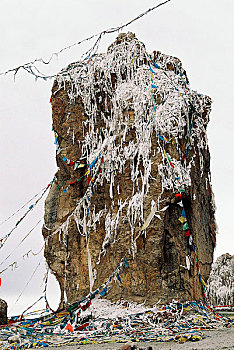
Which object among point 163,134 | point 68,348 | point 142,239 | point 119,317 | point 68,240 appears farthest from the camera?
point 68,240

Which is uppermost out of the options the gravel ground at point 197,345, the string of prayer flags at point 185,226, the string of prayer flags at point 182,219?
the string of prayer flags at point 182,219

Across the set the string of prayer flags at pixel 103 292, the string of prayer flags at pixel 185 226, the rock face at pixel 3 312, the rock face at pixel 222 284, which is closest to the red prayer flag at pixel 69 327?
the string of prayer flags at pixel 103 292

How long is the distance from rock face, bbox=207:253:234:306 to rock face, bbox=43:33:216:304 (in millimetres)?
6079

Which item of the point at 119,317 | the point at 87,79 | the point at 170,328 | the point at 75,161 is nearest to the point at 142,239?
the point at 119,317

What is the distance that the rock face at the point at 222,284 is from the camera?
15641mm

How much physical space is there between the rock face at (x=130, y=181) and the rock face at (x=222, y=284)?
6.08 m

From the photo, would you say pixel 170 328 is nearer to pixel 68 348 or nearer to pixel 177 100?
pixel 68 348

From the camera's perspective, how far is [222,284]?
52.3 ft

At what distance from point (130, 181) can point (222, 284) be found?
9.28m

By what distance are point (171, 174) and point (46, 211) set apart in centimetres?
348

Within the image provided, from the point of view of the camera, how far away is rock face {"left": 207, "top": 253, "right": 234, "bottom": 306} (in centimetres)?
1564

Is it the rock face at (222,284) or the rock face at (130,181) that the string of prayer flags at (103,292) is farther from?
the rock face at (222,284)

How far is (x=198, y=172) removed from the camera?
393 inches

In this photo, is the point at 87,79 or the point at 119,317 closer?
the point at 119,317
